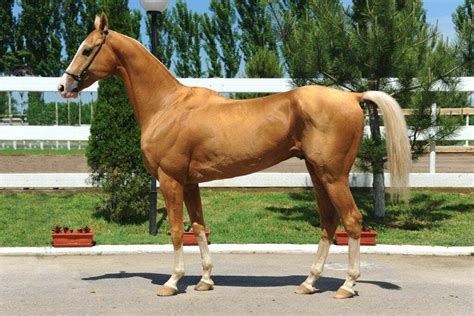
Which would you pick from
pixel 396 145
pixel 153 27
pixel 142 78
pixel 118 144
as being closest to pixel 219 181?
pixel 118 144

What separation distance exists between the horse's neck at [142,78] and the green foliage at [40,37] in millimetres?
24029

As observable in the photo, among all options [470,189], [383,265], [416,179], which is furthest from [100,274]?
[470,189]

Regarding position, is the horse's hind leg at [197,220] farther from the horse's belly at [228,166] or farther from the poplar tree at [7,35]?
the poplar tree at [7,35]

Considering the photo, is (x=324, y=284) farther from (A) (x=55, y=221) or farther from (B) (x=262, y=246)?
(A) (x=55, y=221)

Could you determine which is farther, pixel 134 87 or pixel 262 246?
pixel 262 246

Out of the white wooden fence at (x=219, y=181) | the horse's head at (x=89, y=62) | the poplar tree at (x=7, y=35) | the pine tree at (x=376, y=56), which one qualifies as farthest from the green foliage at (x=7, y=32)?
the horse's head at (x=89, y=62)

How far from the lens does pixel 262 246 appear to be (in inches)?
306

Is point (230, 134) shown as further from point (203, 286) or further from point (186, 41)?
point (186, 41)

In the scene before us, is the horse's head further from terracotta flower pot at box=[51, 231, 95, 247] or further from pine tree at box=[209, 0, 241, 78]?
pine tree at box=[209, 0, 241, 78]

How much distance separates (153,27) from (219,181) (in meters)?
3.63

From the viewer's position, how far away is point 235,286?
18.9 ft

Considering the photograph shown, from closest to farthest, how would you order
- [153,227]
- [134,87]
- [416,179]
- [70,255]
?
1. [134,87]
2. [70,255]
3. [153,227]
4. [416,179]

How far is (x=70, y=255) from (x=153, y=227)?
1.75 meters

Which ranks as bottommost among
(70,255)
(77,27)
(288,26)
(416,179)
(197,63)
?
(70,255)
